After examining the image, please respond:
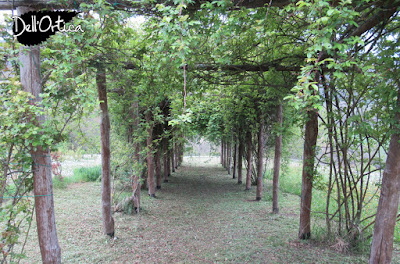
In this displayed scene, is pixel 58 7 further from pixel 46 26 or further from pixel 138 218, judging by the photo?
pixel 138 218

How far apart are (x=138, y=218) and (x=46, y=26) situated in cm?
470

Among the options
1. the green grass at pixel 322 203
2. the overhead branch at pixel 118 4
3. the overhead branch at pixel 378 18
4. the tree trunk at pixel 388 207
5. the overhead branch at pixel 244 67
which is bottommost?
the green grass at pixel 322 203

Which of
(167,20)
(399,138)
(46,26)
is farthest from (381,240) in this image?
(46,26)

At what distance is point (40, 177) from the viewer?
2.61 m

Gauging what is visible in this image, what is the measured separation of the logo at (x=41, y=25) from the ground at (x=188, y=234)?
3161mm

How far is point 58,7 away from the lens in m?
2.76

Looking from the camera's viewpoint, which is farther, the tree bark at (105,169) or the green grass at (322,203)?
the tree bark at (105,169)

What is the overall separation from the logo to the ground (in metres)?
3.16

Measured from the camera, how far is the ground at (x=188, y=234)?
3807 mm

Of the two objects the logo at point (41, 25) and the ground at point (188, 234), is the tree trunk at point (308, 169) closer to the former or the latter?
the ground at point (188, 234)

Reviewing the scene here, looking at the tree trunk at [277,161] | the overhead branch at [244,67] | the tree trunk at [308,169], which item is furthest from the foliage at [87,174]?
the tree trunk at [308,169]

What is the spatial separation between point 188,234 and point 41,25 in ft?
14.3

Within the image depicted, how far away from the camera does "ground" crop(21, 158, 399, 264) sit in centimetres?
381

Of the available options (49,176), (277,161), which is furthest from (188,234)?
(49,176)
